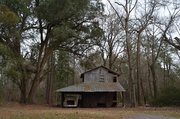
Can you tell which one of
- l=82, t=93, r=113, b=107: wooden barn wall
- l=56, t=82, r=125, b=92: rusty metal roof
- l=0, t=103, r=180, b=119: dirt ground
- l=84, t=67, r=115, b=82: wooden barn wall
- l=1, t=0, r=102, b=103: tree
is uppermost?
l=1, t=0, r=102, b=103: tree

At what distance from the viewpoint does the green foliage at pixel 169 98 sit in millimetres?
31414

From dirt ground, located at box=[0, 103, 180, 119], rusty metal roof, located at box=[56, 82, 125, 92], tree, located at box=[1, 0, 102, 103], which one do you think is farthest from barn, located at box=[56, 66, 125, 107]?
dirt ground, located at box=[0, 103, 180, 119]

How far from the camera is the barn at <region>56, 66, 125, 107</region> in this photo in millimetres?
30953

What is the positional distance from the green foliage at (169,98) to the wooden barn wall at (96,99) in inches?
240

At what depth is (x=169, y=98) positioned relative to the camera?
105 feet

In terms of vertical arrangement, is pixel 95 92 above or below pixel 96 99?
above

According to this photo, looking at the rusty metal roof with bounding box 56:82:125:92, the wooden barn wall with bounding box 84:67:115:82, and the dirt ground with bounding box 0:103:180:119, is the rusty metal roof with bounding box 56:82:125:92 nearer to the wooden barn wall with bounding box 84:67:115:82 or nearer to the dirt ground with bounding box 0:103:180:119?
the wooden barn wall with bounding box 84:67:115:82

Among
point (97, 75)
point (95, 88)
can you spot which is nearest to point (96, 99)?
point (95, 88)

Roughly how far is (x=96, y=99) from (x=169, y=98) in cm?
939

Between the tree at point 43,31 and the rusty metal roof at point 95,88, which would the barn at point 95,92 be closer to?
the rusty metal roof at point 95,88

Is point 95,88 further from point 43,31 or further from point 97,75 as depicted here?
point 43,31

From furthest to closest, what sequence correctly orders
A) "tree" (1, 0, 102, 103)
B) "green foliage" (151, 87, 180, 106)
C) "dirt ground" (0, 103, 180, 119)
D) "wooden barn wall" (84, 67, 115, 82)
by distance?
"wooden barn wall" (84, 67, 115, 82)
"green foliage" (151, 87, 180, 106)
"tree" (1, 0, 102, 103)
"dirt ground" (0, 103, 180, 119)

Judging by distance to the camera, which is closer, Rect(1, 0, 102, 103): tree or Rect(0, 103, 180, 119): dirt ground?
Rect(0, 103, 180, 119): dirt ground

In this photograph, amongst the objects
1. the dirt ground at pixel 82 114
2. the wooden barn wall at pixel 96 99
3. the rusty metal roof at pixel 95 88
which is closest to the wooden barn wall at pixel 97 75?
the rusty metal roof at pixel 95 88
